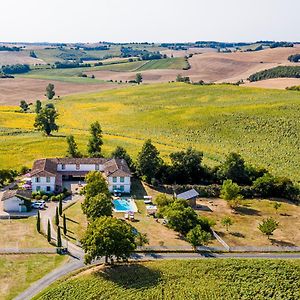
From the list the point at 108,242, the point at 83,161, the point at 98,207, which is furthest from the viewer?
the point at 83,161

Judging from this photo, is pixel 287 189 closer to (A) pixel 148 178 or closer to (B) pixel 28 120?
(A) pixel 148 178

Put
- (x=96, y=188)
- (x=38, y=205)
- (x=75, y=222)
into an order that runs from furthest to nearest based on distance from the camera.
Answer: (x=38, y=205) < (x=96, y=188) < (x=75, y=222)

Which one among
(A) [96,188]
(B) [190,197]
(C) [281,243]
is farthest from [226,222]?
(A) [96,188]

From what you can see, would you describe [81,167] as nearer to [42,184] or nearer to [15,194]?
[42,184]

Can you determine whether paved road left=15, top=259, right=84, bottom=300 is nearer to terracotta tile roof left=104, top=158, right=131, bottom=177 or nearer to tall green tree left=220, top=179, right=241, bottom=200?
terracotta tile roof left=104, top=158, right=131, bottom=177

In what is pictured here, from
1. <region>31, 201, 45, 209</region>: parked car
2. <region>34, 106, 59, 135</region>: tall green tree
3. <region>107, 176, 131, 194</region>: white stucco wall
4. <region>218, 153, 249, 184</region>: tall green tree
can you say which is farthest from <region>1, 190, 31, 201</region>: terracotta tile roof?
<region>34, 106, 59, 135</region>: tall green tree
